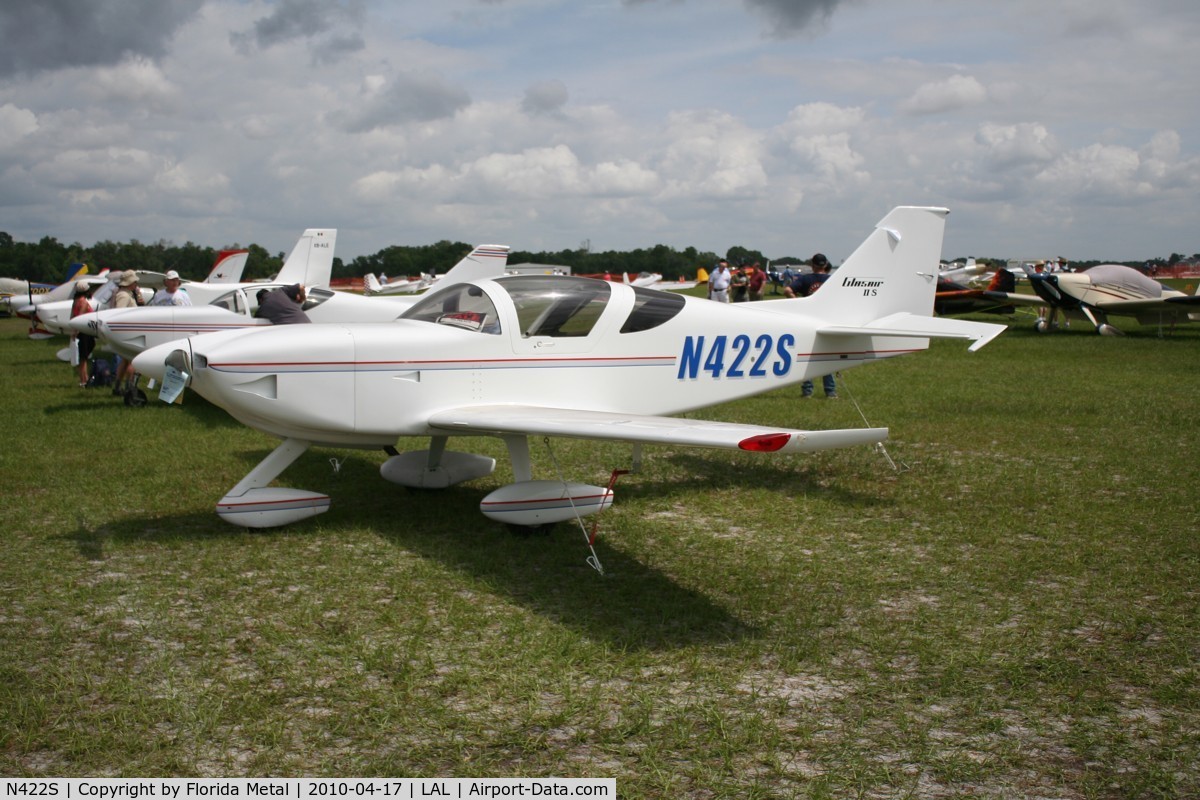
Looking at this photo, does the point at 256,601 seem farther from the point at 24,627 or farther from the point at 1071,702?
the point at 1071,702

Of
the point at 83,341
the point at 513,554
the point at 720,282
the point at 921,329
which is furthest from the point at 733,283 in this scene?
the point at 513,554

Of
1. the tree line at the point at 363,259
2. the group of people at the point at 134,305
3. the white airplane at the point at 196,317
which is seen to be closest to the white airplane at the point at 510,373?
the white airplane at the point at 196,317

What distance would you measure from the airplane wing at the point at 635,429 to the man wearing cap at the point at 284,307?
20.2 ft

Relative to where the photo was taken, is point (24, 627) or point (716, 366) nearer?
point (24, 627)

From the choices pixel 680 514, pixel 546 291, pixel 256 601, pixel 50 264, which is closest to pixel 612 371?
pixel 546 291

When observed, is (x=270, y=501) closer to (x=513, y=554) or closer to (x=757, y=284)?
(x=513, y=554)

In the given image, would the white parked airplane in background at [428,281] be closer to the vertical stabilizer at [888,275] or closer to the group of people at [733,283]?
the group of people at [733,283]

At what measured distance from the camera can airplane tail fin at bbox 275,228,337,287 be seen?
20344mm

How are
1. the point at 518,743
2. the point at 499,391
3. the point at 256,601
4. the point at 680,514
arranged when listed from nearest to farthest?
the point at 518,743
the point at 256,601
the point at 499,391
the point at 680,514

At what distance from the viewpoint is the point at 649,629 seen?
438cm

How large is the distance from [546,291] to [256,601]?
2.90 m

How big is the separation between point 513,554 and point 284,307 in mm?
6989

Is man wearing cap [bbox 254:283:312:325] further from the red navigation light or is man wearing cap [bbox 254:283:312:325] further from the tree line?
the tree line

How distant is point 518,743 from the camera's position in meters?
3.26
